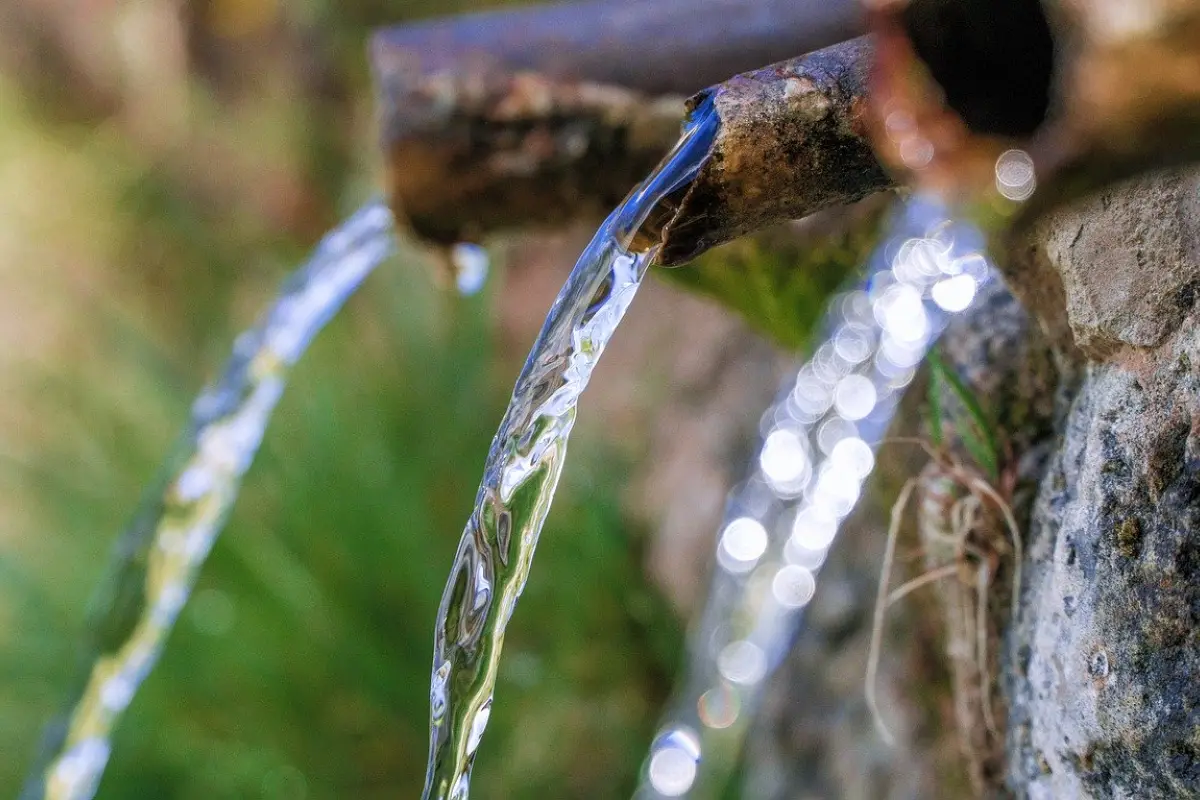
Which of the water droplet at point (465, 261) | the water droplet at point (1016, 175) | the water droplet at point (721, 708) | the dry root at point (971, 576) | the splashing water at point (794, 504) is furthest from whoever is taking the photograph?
the water droplet at point (465, 261)

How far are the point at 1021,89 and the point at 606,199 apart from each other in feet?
2.73

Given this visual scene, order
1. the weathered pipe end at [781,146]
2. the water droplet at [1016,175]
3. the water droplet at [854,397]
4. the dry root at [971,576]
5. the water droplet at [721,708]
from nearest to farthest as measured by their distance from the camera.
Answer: the water droplet at [1016,175], the weathered pipe end at [781,146], the dry root at [971,576], the water droplet at [854,397], the water droplet at [721,708]

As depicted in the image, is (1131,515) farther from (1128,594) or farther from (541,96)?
(541,96)

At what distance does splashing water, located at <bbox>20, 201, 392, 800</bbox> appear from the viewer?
1538 mm

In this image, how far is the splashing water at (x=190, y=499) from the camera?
5.05ft

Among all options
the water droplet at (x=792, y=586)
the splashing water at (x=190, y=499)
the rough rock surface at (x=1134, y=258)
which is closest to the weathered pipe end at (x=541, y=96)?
the splashing water at (x=190, y=499)

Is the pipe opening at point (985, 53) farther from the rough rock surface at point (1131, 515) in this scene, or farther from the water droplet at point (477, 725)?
the water droplet at point (477, 725)

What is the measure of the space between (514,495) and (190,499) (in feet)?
3.12

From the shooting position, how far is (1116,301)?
0.58 meters

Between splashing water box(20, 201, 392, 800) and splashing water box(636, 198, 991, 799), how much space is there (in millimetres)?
727

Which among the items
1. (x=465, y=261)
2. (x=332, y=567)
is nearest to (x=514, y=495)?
(x=465, y=261)

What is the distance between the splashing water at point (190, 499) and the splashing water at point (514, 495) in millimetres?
824

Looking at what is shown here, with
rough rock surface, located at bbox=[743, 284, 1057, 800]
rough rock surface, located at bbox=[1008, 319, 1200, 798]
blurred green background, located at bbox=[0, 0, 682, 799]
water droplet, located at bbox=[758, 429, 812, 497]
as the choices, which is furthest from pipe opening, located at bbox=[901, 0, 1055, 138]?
blurred green background, located at bbox=[0, 0, 682, 799]

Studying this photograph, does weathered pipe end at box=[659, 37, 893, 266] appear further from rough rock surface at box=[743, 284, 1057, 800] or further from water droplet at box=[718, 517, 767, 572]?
water droplet at box=[718, 517, 767, 572]
